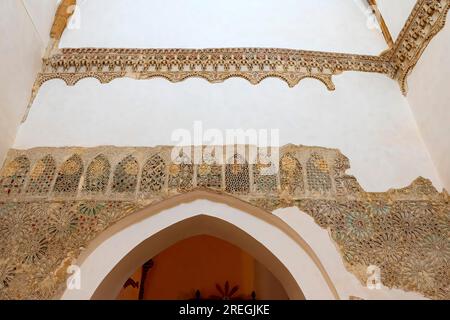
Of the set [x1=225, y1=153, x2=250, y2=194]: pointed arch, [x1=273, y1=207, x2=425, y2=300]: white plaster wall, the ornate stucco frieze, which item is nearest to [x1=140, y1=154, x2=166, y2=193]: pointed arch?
[x1=225, y1=153, x2=250, y2=194]: pointed arch

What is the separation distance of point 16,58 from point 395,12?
304 centimetres

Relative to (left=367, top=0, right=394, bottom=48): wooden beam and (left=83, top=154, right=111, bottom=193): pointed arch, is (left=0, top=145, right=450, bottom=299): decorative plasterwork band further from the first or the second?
(left=367, top=0, right=394, bottom=48): wooden beam

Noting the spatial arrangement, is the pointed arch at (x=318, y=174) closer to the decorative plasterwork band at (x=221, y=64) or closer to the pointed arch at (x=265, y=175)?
the pointed arch at (x=265, y=175)

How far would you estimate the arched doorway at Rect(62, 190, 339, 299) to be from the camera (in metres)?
1.76

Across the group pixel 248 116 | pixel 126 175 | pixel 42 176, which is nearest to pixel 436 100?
pixel 248 116

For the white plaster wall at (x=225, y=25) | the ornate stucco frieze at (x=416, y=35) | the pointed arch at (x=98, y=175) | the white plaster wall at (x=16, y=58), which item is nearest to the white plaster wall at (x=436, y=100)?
the ornate stucco frieze at (x=416, y=35)

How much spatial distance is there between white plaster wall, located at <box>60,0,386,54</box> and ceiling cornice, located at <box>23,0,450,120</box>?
144mm

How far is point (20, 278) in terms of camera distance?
5.55ft

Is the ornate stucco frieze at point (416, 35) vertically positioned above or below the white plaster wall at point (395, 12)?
below

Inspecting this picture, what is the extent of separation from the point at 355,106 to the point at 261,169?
0.97 meters

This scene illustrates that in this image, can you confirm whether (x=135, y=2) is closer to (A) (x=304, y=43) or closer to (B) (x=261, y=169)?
(A) (x=304, y=43)

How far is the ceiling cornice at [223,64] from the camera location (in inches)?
99.4

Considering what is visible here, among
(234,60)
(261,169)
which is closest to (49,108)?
(234,60)

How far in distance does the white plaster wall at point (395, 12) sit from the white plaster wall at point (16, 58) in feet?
9.70
